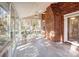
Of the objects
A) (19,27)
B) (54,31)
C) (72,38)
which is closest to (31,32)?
(19,27)

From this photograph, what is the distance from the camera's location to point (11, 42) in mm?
2283

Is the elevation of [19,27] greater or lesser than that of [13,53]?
greater

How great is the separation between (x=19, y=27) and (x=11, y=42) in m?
0.24

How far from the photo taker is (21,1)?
2.27 meters

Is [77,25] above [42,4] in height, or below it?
below

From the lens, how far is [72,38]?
235cm

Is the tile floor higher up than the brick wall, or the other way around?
the brick wall

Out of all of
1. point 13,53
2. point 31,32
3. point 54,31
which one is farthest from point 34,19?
point 13,53

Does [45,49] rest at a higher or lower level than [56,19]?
lower

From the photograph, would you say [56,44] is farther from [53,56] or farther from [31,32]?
[31,32]

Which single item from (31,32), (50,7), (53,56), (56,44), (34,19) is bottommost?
(53,56)

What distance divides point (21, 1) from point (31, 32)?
0.45 m

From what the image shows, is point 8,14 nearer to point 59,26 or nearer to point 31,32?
point 31,32

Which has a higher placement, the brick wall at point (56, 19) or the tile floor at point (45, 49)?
the brick wall at point (56, 19)
